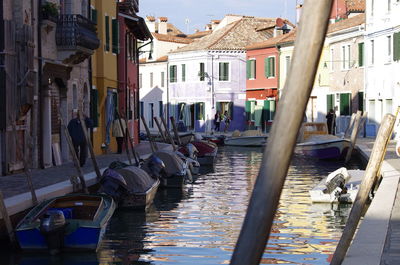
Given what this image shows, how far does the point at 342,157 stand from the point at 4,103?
53.5ft

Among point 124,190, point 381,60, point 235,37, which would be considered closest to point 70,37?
point 124,190

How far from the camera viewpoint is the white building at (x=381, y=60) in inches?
1609

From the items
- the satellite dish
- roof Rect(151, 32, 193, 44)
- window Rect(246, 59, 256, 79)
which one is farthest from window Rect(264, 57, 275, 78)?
roof Rect(151, 32, 193, 44)

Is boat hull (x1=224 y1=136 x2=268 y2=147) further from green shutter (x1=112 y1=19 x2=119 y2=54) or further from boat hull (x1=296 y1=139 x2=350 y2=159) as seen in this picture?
green shutter (x1=112 y1=19 x2=119 y2=54)

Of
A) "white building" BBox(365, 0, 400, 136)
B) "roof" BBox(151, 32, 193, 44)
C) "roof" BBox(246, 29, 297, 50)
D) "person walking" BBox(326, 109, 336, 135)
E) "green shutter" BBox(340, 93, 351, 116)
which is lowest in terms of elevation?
"person walking" BBox(326, 109, 336, 135)

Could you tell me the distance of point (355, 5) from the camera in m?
56.3

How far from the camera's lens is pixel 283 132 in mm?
3588

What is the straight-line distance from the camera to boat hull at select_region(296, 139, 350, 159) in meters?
33.9

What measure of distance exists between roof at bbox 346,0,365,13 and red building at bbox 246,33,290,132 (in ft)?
17.1

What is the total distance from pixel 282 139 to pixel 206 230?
1208 cm

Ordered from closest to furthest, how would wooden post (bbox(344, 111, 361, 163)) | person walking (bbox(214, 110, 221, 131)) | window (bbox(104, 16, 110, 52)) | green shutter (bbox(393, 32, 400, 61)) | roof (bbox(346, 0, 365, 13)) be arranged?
wooden post (bbox(344, 111, 361, 163)) → window (bbox(104, 16, 110, 52)) → green shutter (bbox(393, 32, 400, 61)) → roof (bbox(346, 0, 365, 13)) → person walking (bbox(214, 110, 221, 131))

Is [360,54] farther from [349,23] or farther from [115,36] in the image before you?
[115,36]

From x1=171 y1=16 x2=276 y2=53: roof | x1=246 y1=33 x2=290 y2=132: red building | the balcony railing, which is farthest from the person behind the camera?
x1=171 y1=16 x2=276 y2=53: roof

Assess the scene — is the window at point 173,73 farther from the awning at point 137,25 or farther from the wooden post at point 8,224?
the wooden post at point 8,224
